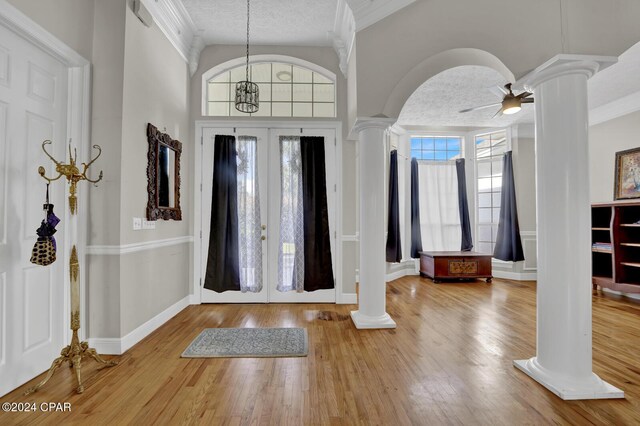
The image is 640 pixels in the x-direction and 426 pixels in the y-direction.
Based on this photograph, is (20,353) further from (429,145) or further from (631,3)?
(429,145)

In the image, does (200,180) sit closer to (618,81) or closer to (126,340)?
(126,340)

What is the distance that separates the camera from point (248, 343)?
9.90 ft

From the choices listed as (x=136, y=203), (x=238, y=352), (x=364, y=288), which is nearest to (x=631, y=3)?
(x=364, y=288)

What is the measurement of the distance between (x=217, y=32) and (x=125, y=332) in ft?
12.1

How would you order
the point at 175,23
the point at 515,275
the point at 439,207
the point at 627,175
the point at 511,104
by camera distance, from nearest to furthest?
the point at 175,23 < the point at 511,104 < the point at 627,175 < the point at 515,275 < the point at 439,207

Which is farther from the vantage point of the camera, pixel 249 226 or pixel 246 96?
pixel 249 226

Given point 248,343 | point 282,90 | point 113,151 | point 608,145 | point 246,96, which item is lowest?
point 248,343

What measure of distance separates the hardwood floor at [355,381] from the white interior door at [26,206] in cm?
28

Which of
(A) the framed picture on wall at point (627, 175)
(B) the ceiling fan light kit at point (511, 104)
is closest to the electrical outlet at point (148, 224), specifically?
(B) the ceiling fan light kit at point (511, 104)

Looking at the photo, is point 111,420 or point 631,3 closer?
point 111,420

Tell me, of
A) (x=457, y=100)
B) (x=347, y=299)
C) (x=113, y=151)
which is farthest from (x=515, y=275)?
(x=113, y=151)

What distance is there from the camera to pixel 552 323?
2.19 m

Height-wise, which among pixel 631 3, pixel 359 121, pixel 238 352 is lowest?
pixel 238 352

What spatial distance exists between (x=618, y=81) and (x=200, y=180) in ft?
19.1
